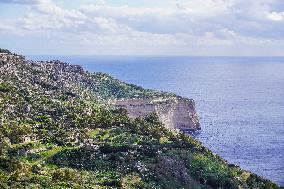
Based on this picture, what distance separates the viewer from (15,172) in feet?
253

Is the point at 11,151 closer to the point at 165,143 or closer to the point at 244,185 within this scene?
the point at 165,143

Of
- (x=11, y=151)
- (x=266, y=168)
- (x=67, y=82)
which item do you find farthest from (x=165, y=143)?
(x=67, y=82)

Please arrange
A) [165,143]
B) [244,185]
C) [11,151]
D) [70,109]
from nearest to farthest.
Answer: [11,151] → [244,185] → [165,143] → [70,109]

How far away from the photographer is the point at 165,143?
119 metres

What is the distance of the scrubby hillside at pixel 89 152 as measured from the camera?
85125 millimetres

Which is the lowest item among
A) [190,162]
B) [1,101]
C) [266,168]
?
[266,168]

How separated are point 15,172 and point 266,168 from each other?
9384 centimetres

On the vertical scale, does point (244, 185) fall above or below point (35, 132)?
below

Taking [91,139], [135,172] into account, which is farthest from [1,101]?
[135,172]

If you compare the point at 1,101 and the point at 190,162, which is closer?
the point at 190,162

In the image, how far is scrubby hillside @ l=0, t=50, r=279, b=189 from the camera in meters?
85.1

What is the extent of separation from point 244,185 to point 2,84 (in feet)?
224

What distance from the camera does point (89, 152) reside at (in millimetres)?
100125

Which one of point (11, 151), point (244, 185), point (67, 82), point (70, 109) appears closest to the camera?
point (11, 151)
